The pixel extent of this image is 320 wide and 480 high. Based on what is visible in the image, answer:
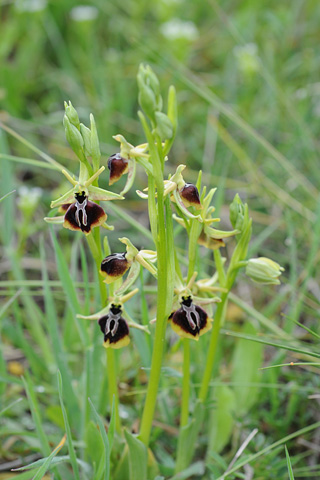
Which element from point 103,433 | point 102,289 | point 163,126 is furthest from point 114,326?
point 163,126

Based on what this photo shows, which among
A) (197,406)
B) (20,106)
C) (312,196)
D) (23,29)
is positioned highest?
(23,29)

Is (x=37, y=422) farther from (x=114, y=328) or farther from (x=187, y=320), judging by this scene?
(x=187, y=320)

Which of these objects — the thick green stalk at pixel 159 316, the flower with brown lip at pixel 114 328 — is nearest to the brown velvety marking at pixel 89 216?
the thick green stalk at pixel 159 316

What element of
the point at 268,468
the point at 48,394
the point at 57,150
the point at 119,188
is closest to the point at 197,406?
the point at 268,468

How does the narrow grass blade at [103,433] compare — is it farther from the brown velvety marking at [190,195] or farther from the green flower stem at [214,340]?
the brown velvety marking at [190,195]

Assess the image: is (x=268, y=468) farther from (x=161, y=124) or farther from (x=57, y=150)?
(x=57, y=150)

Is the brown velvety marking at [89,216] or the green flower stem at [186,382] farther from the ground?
the brown velvety marking at [89,216]
